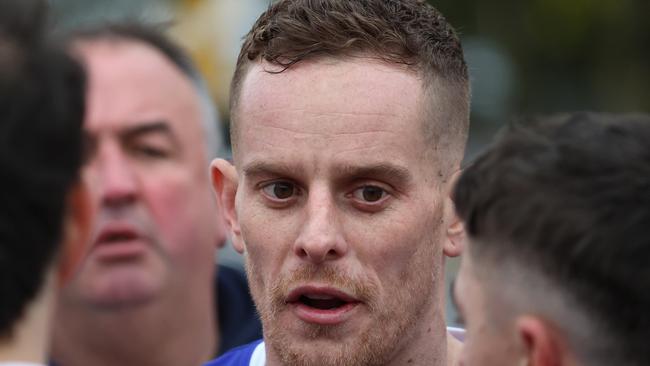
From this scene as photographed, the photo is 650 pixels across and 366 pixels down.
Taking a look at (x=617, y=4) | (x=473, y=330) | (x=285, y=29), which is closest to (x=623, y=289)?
(x=473, y=330)

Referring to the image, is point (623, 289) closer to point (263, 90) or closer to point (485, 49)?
point (263, 90)

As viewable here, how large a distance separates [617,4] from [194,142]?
19.6m

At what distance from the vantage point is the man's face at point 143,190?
6.00 meters

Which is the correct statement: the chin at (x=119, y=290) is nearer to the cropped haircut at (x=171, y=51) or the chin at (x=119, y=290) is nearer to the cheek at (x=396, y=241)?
the cropped haircut at (x=171, y=51)

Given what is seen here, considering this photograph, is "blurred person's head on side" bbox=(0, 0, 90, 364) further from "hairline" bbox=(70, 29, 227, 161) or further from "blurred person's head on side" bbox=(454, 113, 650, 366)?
"hairline" bbox=(70, 29, 227, 161)

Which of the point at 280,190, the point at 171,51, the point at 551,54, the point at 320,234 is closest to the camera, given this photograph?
the point at 320,234

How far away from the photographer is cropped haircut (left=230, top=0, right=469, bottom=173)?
411 cm

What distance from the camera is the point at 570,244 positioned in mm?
2781

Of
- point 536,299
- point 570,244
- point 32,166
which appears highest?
point 32,166

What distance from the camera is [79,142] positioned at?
268cm

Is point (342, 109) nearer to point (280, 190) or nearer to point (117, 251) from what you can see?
point (280, 190)

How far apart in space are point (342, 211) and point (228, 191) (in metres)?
0.63

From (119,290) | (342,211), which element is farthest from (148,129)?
(342,211)

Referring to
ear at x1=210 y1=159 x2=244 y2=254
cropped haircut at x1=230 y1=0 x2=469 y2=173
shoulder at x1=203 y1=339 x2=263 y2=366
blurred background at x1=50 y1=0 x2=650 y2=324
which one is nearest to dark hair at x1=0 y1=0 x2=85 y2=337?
cropped haircut at x1=230 y1=0 x2=469 y2=173
